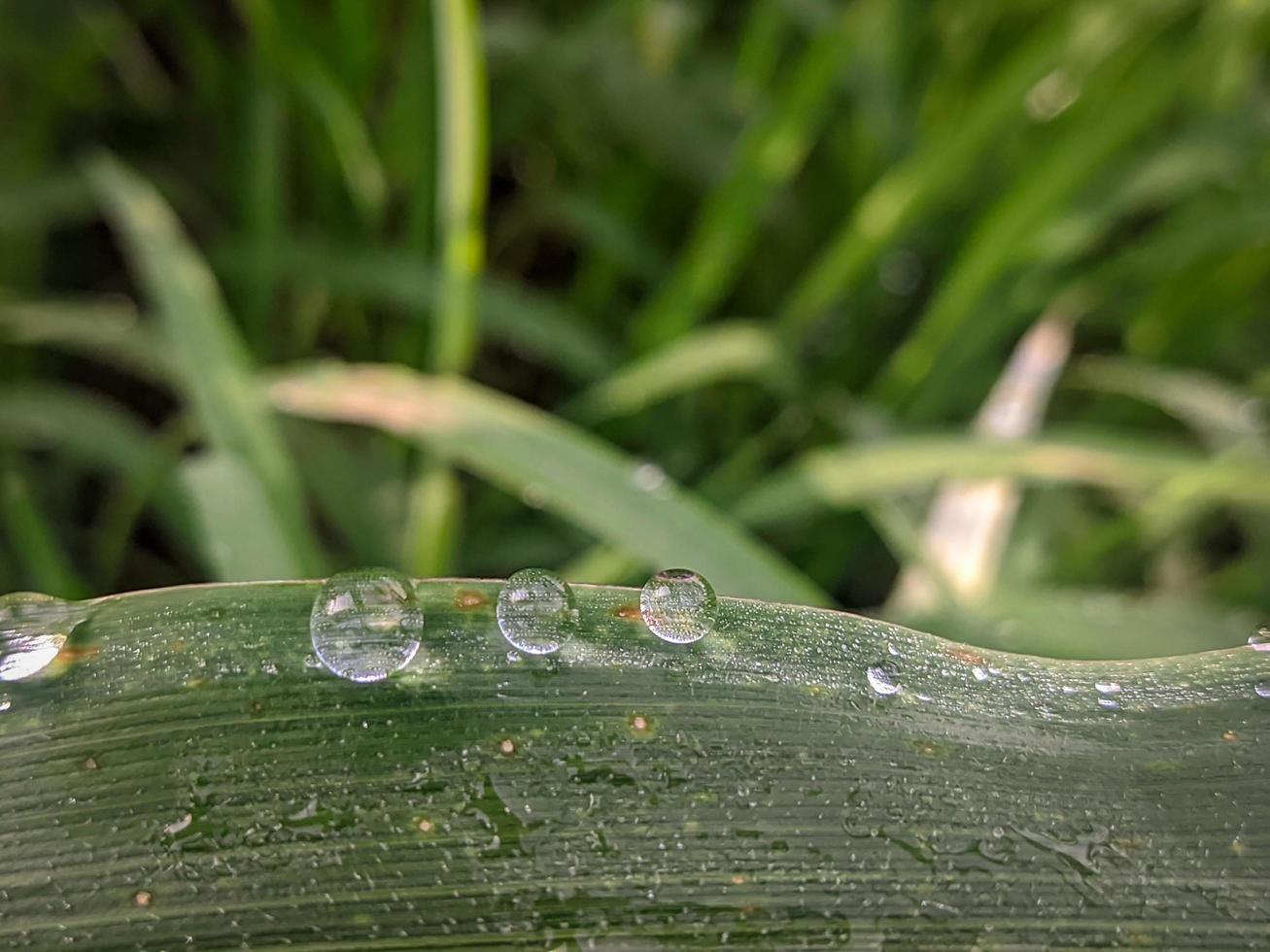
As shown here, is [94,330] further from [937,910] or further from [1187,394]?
[1187,394]

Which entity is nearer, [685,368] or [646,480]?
[646,480]

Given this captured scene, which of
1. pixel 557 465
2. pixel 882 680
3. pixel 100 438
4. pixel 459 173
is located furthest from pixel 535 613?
pixel 100 438

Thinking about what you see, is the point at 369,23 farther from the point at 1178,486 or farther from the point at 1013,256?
the point at 1178,486

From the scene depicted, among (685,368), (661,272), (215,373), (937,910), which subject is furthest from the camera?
(661,272)

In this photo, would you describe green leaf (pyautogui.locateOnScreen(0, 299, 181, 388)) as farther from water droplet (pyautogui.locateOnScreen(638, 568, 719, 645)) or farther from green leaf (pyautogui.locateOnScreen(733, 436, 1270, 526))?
water droplet (pyautogui.locateOnScreen(638, 568, 719, 645))

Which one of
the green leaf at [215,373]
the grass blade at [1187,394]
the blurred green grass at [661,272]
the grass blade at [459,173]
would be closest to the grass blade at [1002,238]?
the blurred green grass at [661,272]

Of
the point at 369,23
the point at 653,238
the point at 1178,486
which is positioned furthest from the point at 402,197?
the point at 1178,486
